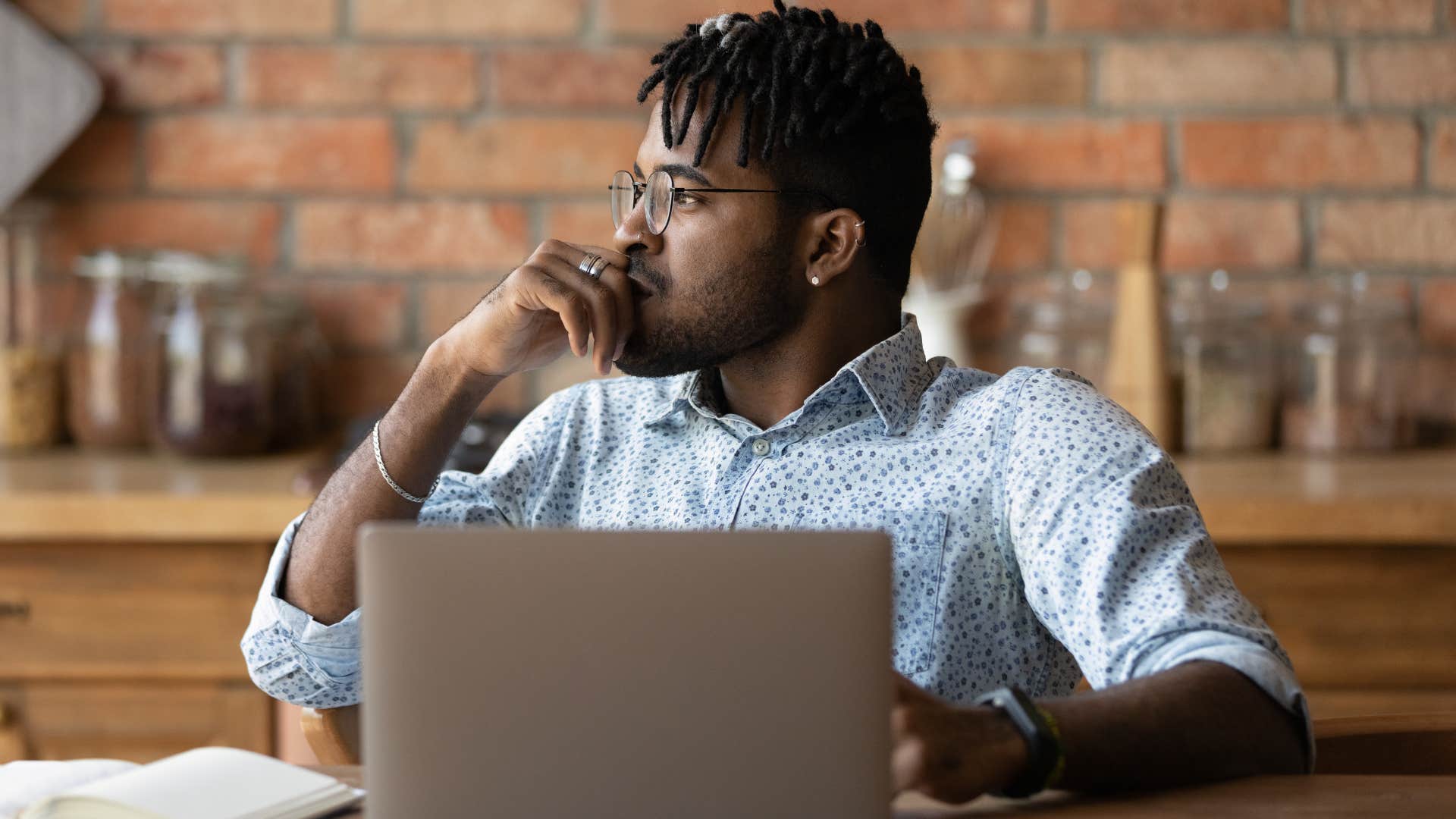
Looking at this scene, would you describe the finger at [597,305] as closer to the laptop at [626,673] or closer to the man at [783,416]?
the man at [783,416]

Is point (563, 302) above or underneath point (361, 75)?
underneath

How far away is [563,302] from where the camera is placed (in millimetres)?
1183

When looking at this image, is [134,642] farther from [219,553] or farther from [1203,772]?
[1203,772]

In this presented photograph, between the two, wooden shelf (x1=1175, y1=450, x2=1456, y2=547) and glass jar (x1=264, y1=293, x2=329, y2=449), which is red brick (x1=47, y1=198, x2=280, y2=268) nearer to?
glass jar (x1=264, y1=293, x2=329, y2=449)

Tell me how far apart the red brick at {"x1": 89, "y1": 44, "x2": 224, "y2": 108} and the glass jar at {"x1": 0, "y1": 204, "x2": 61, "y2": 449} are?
0.70ft

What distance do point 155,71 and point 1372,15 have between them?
5.78ft

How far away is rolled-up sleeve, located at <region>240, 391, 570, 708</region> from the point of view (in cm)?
121

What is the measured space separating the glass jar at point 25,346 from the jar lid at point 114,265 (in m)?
0.14

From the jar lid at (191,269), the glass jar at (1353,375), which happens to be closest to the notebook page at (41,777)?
the jar lid at (191,269)

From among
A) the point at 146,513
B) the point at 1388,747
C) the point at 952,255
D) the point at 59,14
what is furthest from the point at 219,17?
the point at 1388,747

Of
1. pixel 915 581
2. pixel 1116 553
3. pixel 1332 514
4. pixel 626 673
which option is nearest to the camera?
pixel 626 673

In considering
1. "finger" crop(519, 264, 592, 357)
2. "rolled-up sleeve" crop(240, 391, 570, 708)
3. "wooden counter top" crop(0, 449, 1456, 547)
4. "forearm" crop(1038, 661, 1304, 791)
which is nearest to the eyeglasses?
"finger" crop(519, 264, 592, 357)

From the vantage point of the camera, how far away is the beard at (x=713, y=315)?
1.25 metres

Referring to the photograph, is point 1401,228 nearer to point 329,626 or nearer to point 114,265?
point 329,626
